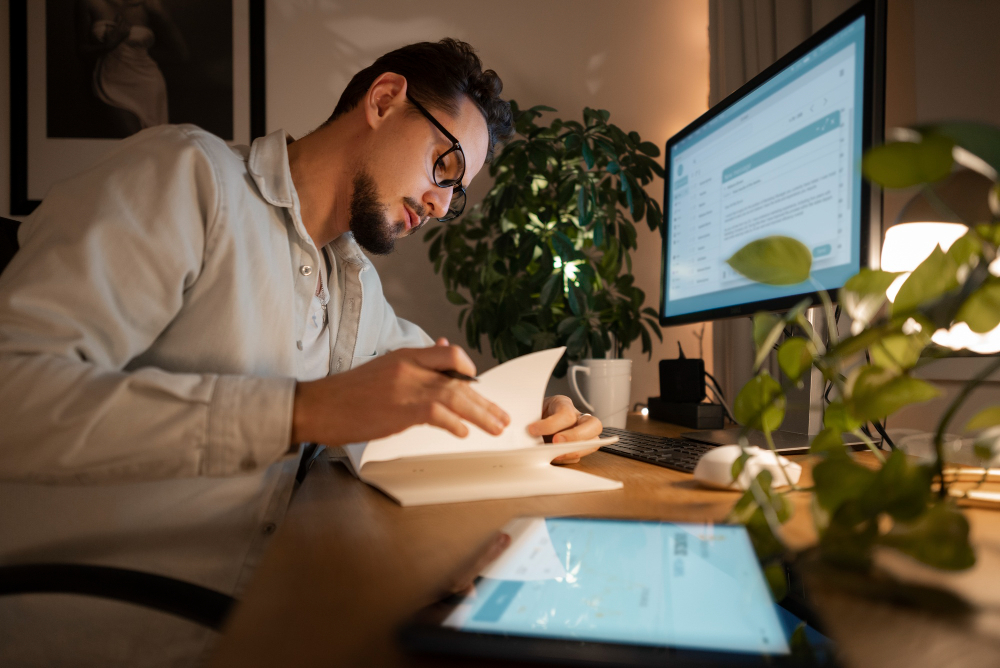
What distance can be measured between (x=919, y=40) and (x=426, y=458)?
4.79 ft

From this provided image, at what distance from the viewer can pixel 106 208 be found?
62cm

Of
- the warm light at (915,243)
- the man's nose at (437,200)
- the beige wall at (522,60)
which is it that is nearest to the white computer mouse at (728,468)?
the warm light at (915,243)

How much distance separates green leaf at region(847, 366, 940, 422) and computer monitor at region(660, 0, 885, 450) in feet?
0.73

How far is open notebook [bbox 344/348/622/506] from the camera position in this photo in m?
0.56

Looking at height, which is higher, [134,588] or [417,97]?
[417,97]

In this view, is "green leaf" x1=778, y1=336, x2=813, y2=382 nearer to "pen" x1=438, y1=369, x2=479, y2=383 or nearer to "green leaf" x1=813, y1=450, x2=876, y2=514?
"green leaf" x1=813, y1=450, x2=876, y2=514

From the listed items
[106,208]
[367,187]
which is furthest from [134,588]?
[367,187]

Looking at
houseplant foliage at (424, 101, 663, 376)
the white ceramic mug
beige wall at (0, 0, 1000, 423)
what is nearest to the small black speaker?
the white ceramic mug

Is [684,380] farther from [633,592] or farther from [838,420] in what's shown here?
[633,592]

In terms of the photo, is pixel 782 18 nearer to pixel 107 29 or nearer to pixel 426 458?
pixel 426 458

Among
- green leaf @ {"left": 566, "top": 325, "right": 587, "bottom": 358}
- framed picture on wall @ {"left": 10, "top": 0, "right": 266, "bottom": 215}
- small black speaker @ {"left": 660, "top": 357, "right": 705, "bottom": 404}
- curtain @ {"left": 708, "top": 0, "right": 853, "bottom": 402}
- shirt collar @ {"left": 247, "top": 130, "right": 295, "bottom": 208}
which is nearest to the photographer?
shirt collar @ {"left": 247, "top": 130, "right": 295, "bottom": 208}

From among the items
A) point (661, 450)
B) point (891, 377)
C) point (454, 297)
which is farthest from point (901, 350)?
point (454, 297)

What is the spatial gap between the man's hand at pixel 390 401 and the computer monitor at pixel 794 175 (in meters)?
0.31

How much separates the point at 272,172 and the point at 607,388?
2.24ft
